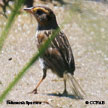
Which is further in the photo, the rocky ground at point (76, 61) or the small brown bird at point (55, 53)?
the rocky ground at point (76, 61)

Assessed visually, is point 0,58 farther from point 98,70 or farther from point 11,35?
point 98,70

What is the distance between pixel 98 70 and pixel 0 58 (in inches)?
73.7

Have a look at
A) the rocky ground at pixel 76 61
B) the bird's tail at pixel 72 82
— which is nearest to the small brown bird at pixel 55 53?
the bird's tail at pixel 72 82

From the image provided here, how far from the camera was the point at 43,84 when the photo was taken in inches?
236

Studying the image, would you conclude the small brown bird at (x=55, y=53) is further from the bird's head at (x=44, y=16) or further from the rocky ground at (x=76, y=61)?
the rocky ground at (x=76, y=61)

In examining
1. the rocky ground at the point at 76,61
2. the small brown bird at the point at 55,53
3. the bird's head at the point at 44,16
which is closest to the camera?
the small brown bird at the point at 55,53

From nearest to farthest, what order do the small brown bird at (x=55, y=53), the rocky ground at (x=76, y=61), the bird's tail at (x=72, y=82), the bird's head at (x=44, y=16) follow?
the bird's tail at (x=72, y=82)
the small brown bird at (x=55, y=53)
the rocky ground at (x=76, y=61)
the bird's head at (x=44, y=16)

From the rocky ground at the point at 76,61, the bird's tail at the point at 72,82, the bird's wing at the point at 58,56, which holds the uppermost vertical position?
the bird's wing at the point at 58,56

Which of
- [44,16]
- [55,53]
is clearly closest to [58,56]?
[55,53]

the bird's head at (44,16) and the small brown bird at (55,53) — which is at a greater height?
the bird's head at (44,16)

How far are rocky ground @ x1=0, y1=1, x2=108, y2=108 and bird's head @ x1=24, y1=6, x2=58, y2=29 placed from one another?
42 centimetres

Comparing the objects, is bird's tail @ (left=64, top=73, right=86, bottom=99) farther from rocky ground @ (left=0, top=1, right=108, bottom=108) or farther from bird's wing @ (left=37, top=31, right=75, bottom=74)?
rocky ground @ (left=0, top=1, right=108, bottom=108)

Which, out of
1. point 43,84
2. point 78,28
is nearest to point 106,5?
point 78,28

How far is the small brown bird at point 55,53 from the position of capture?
16.7ft
